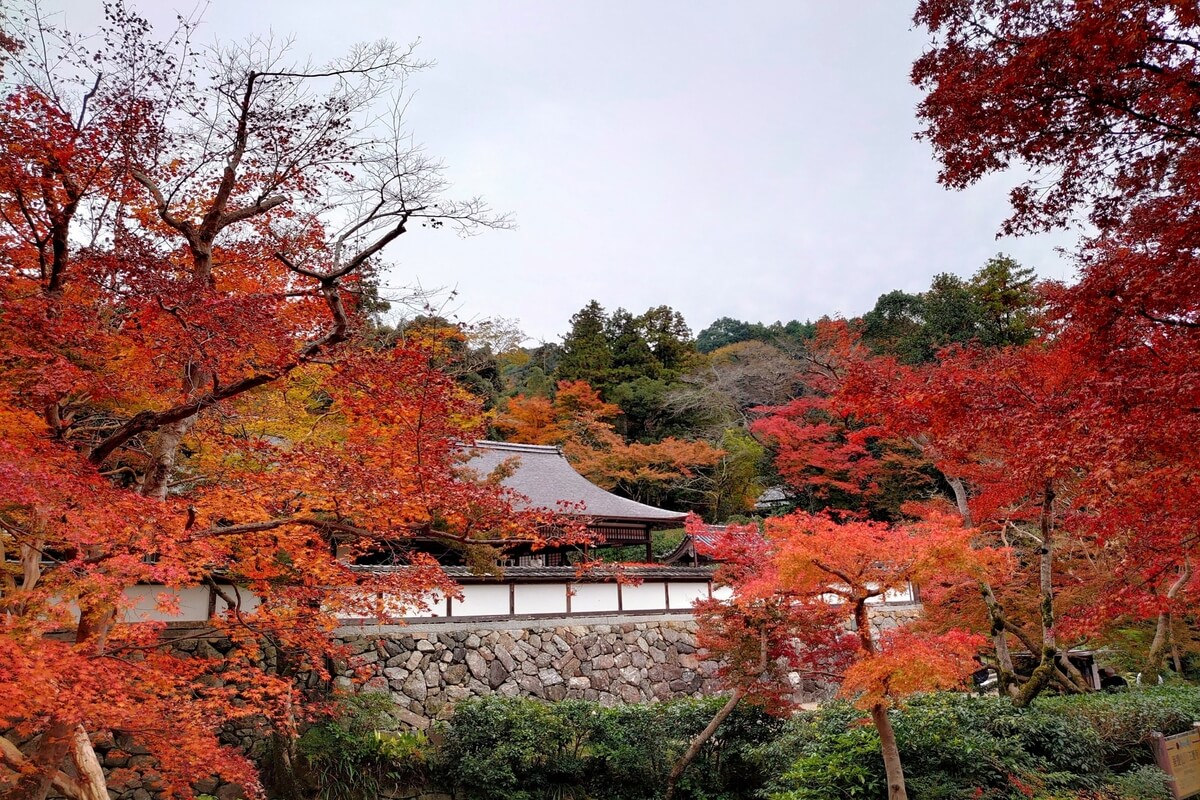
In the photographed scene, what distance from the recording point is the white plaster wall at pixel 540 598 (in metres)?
12.1

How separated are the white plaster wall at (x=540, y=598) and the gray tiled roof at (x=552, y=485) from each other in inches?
96.9

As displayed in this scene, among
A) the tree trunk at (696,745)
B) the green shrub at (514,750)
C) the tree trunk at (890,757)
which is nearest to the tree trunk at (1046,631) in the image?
the tree trunk at (890,757)

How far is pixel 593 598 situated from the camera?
13172 mm

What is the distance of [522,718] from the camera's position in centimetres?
952

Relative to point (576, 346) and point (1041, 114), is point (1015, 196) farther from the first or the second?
point (576, 346)

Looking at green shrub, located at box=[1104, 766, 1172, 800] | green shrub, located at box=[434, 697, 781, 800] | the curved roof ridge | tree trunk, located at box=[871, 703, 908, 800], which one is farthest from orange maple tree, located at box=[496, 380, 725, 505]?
tree trunk, located at box=[871, 703, 908, 800]

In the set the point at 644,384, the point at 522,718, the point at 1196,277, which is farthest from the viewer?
the point at 644,384

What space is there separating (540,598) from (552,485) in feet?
14.6

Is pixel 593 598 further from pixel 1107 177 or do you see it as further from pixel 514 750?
pixel 1107 177

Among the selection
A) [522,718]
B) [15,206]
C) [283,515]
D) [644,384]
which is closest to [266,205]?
[15,206]

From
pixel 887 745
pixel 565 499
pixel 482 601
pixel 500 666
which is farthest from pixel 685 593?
pixel 887 745

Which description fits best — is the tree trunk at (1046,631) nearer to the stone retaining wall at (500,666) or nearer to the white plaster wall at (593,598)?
the stone retaining wall at (500,666)

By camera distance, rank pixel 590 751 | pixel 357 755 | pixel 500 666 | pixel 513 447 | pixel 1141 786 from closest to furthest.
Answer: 1. pixel 1141 786
2. pixel 357 755
3. pixel 590 751
4. pixel 500 666
5. pixel 513 447

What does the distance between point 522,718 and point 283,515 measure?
161 inches
